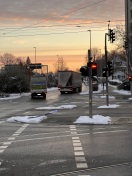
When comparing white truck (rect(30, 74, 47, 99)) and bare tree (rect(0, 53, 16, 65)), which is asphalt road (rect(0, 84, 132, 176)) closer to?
white truck (rect(30, 74, 47, 99))

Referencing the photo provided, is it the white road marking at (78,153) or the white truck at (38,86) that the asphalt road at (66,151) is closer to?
the white road marking at (78,153)

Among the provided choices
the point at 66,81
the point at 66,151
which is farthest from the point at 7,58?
the point at 66,151

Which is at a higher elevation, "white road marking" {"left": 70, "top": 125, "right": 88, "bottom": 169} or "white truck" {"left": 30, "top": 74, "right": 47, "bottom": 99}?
"white road marking" {"left": 70, "top": 125, "right": 88, "bottom": 169}

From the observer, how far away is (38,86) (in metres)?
51.9

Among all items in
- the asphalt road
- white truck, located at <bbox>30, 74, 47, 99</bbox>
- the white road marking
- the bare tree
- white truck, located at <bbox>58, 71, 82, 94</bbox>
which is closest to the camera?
the asphalt road

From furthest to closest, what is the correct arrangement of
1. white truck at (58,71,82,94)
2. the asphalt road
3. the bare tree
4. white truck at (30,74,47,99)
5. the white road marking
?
the bare tree < white truck at (58,71,82,94) < white truck at (30,74,47,99) < the white road marking < the asphalt road

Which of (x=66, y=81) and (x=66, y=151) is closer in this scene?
(x=66, y=151)

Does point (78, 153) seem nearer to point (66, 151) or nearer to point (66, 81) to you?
point (66, 151)

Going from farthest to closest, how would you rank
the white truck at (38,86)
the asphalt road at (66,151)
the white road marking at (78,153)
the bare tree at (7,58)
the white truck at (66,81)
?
the bare tree at (7,58) → the white truck at (66,81) → the white truck at (38,86) → the white road marking at (78,153) → the asphalt road at (66,151)

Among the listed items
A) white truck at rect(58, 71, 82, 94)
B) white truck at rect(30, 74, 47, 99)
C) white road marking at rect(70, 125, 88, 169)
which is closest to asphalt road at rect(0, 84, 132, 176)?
white road marking at rect(70, 125, 88, 169)

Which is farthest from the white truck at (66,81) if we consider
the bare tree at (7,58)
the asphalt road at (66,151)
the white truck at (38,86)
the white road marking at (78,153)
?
the bare tree at (7,58)

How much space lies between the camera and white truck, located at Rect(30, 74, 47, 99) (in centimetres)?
5200

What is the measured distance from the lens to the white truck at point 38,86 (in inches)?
2047

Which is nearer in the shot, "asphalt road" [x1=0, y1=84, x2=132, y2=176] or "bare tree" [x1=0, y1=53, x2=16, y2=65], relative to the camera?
"asphalt road" [x1=0, y1=84, x2=132, y2=176]
